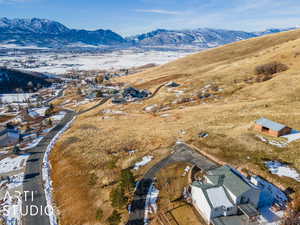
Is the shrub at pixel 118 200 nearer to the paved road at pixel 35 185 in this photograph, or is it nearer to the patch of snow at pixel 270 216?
the paved road at pixel 35 185

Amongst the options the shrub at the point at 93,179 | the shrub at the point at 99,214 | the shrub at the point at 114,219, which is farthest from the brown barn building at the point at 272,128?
the shrub at the point at 99,214

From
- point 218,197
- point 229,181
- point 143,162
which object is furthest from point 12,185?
point 229,181

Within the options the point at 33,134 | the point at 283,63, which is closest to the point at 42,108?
the point at 33,134

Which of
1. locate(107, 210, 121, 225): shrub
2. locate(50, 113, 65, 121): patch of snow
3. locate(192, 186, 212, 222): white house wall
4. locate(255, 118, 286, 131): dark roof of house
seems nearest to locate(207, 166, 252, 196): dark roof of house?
locate(192, 186, 212, 222): white house wall

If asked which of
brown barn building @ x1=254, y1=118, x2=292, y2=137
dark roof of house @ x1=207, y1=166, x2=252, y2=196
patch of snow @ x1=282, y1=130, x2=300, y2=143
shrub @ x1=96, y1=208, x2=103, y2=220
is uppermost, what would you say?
brown barn building @ x1=254, y1=118, x2=292, y2=137

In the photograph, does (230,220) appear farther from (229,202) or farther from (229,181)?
(229,181)

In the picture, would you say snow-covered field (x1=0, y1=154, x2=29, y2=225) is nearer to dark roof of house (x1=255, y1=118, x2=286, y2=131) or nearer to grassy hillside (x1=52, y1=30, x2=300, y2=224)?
grassy hillside (x1=52, y1=30, x2=300, y2=224)
